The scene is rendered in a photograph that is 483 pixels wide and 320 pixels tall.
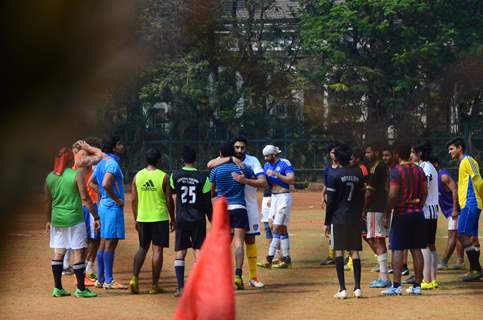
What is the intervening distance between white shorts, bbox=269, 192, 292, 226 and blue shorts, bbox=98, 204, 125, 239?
175 centimetres

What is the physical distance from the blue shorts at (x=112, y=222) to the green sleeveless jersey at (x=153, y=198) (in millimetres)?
234

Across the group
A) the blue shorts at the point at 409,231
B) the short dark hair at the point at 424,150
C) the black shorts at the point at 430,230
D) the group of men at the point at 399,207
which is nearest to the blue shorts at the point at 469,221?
the group of men at the point at 399,207

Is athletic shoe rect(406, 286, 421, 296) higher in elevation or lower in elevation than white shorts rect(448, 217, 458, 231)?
lower

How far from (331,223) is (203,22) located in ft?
17.3

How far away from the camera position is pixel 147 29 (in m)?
0.54

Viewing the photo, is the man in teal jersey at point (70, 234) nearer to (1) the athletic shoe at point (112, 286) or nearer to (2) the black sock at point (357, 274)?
(1) the athletic shoe at point (112, 286)

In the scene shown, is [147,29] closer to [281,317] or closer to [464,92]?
[464,92]

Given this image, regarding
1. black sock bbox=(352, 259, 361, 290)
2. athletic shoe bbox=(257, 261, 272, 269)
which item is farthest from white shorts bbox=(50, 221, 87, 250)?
athletic shoe bbox=(257, 261, 272, 269)

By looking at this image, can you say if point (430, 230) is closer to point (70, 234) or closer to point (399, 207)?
point (399, 207)

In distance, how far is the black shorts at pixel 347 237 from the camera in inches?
223

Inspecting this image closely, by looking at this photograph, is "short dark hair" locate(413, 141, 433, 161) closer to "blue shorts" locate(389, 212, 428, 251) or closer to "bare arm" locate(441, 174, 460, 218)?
"blue shorts" locate(389, 212, 428, 251)

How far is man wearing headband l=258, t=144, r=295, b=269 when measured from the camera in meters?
7.14

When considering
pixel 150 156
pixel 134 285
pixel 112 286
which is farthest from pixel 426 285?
pixel 150 156

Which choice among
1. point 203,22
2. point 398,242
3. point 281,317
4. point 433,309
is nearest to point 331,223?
point 398,242
